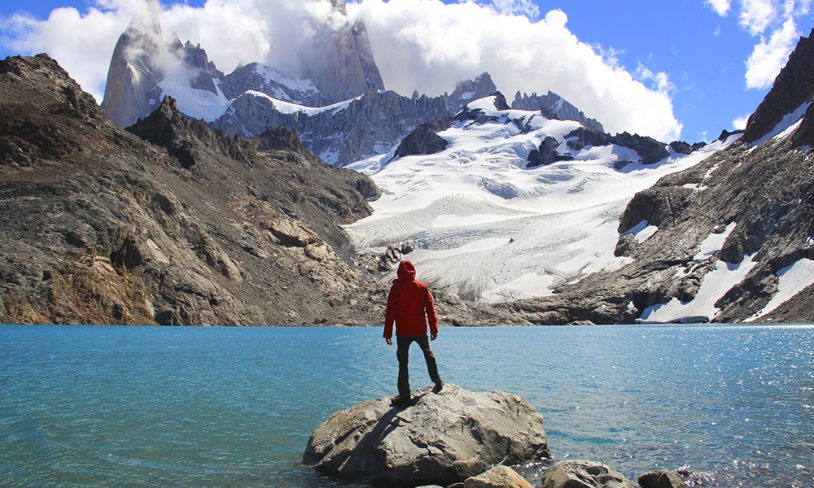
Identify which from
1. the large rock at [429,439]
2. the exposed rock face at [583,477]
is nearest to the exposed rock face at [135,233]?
the large rock at [429,439]

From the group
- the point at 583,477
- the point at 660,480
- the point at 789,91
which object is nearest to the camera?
the point at 583,477

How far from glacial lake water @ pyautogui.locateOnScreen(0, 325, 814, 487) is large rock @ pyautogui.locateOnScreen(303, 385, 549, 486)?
73cm

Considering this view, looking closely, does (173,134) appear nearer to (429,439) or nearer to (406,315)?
(406,315)

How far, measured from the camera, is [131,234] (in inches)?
2388

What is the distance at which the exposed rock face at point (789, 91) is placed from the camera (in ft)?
408

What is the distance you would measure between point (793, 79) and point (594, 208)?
49.4 meters

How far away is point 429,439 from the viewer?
1059cm

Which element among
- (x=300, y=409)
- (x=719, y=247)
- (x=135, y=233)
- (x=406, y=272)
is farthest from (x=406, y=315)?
(x=719, y=247)

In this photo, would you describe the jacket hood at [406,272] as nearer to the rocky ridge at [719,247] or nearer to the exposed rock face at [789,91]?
the rocky ridge at [719,247]

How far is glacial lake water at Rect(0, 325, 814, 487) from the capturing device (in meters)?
10.6

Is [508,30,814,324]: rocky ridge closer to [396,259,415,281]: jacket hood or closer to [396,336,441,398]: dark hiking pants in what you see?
[396,336,441,398]: dark hiking pants

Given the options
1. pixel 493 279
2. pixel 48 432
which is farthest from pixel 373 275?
pixel 48 432

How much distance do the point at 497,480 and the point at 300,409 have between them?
28.3 feet

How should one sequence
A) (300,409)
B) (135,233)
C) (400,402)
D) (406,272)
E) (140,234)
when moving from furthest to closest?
(140,234), (135,233), (300,409), (400,402), (406,272)
